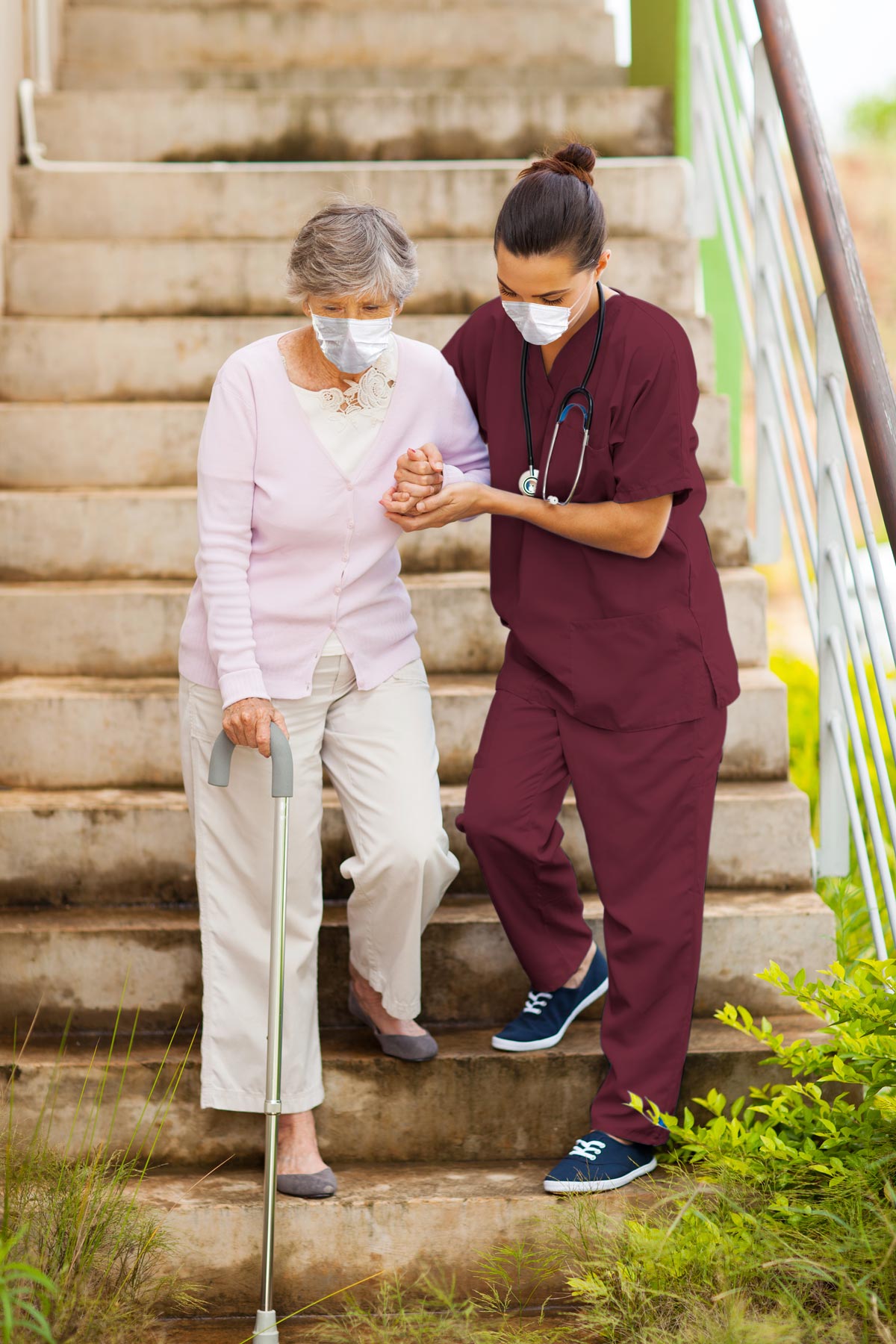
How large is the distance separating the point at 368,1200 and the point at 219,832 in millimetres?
662

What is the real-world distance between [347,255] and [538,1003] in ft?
4.45

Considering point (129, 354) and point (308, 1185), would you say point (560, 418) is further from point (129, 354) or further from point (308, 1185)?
point (129, 354)

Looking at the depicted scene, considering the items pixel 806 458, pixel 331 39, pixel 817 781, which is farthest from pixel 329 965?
pixel 331 39

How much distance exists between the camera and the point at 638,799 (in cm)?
226

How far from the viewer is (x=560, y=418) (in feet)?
7.22

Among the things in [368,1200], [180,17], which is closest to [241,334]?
[180,17]

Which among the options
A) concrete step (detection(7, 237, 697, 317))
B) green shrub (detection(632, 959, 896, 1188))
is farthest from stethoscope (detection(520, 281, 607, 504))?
concrete step (detection(7, 237, 697, 317))

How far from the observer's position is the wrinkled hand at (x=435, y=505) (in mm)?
2154

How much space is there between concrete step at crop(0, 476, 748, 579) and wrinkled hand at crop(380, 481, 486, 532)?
3.23 ft

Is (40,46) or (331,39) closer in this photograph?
(40,46)

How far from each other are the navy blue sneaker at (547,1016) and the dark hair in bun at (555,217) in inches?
50.5

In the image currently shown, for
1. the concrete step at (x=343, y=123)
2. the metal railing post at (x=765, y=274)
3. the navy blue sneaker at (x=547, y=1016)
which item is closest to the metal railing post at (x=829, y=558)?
the metal railing post at (x=765, y=274)

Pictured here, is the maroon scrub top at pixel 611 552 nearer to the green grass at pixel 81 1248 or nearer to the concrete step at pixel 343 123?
the green grass at pixel 81 1248

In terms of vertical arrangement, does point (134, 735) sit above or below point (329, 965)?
above
